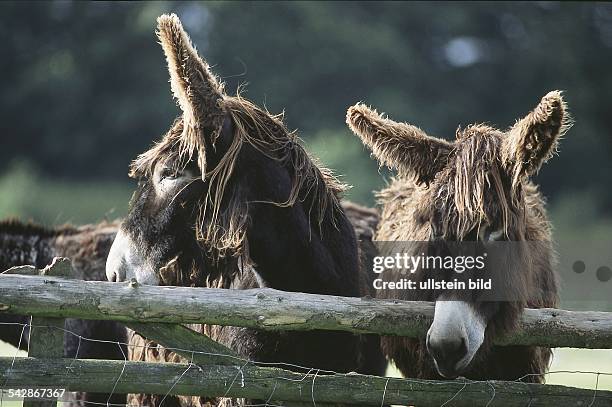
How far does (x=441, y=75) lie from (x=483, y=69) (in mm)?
1686

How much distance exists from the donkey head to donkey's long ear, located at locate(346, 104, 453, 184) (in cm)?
49

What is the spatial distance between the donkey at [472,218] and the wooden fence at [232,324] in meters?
0.17

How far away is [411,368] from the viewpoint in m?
4.39

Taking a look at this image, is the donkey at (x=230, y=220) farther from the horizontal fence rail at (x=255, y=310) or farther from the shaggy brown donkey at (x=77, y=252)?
the shaggy brown donkey at (x=77, y=252)

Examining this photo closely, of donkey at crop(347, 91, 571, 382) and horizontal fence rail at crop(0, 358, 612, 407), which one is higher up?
donkey at crop(347, 91, 571, 382)

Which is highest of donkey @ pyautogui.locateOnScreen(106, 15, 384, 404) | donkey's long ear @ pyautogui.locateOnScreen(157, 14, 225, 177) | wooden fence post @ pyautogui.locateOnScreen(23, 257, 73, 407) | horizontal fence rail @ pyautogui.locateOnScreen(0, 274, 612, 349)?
donkey's long ear @ pyautogui.locateOnScreen(157, 14, 225, 177)

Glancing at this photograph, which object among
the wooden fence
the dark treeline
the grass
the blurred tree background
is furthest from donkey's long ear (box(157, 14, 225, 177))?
the dark treeline

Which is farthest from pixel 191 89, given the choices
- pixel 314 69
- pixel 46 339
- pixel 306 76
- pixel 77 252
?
pixel 314 69

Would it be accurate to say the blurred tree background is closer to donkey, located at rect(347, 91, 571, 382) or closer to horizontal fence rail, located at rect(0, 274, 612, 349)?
donkey, located at rect(347, 91, 571, 382)

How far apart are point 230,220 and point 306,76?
20965mm

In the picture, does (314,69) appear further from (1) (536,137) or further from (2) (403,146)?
(1) (536,137)

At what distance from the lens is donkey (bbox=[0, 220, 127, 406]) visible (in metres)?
6.06

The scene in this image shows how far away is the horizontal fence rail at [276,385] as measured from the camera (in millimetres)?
3588

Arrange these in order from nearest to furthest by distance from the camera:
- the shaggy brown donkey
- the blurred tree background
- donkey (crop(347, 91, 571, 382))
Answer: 1. donkey (crop(347, 91, 571, 382))
2. the shaggy brown donkey
3. the blurred tree background
